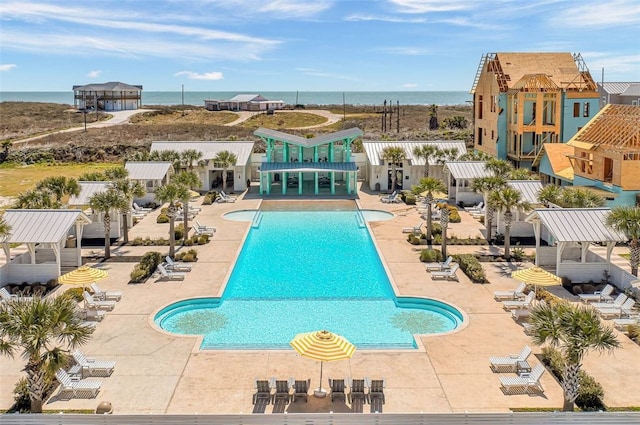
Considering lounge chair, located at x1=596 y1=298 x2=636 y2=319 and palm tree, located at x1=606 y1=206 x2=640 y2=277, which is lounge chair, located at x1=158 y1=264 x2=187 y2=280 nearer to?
lounge chair, located at x1=596 y1=298 x2=636 y2=319

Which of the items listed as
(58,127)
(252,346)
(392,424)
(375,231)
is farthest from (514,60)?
(58,127)

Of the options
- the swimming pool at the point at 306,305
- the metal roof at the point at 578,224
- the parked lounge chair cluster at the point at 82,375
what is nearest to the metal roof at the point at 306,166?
the swimming pool at the point at 306,305

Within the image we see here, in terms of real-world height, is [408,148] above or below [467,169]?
above

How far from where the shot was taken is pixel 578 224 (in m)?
26.0

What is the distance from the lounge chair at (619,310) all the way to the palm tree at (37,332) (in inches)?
681

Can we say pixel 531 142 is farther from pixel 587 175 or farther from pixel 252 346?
pixel 252 346

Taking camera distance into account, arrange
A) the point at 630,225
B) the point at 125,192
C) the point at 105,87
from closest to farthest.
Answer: the point at 630,225, the point at 125,192, the point at 105,87

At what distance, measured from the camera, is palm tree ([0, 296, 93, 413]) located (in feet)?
45.3

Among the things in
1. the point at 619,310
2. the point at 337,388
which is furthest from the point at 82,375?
the point at 619,310

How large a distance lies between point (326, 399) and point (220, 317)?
313 inches

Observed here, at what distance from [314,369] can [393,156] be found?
32511mm

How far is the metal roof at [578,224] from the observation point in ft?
82.2

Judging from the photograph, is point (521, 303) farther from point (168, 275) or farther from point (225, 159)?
point (225, 159)

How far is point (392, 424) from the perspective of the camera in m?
13.2
